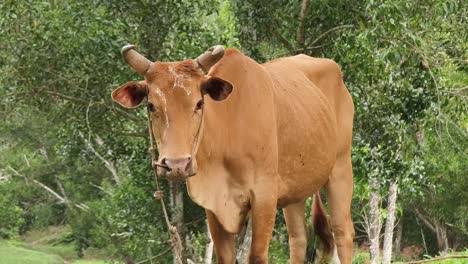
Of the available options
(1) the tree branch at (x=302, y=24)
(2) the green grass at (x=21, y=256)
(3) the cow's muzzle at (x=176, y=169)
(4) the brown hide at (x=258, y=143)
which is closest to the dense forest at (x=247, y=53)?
(1) the tree branch at (x=302, y=24)

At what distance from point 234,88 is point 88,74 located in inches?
215

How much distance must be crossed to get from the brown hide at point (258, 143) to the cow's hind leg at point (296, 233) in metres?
0.81

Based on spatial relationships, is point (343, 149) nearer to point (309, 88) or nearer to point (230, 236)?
point (309, 88)

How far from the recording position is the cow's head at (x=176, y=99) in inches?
204

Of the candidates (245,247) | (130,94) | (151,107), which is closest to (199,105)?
(151,107)

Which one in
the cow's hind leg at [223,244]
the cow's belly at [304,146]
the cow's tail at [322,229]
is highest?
Result: the cow's belly at [304,146]

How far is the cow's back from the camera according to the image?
21.5 feet

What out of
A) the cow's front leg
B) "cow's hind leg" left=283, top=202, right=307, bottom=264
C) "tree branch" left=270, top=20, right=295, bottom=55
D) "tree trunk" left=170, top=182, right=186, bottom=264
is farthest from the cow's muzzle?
"tree trunk" left=170, top=182, right=186, bottom=264

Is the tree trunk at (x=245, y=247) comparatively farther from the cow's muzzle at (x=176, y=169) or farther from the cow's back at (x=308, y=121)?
the cow's muzzle at (x=176, y=169)

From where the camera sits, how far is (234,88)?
20.1 feet

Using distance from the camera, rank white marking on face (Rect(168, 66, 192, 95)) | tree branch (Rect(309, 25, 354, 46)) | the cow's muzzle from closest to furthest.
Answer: the cow's muzzle < white marking on face (Rect(168, 66, 192, 95)) < tree branch (Rect(309, 25, 354, 46))

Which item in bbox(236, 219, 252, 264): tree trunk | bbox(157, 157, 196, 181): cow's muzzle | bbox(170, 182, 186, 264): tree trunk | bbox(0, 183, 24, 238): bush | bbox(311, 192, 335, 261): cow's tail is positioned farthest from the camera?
bbox(0, 183, 24, 238): bush

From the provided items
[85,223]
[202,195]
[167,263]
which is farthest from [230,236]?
[85,223]

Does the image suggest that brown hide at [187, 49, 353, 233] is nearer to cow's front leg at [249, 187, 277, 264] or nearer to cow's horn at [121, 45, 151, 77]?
cow's front leg at [249, 187, 277, 264]
